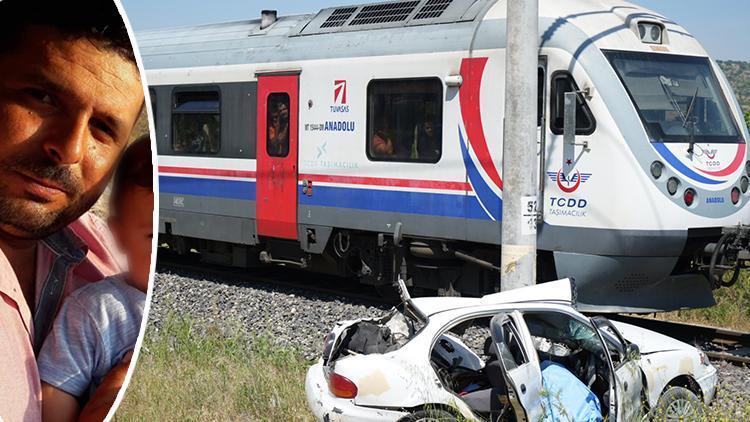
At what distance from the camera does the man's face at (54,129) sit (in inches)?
64.1

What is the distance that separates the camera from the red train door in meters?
13.2

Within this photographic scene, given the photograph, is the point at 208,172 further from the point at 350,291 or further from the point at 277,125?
the point at 350,291

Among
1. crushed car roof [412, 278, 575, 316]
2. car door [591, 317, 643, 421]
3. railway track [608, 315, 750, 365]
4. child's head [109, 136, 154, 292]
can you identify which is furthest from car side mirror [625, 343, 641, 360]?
child's head [109, 136, 154, 292]

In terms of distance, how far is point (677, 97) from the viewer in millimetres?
10977

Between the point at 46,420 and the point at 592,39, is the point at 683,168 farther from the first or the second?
the point at 46,420

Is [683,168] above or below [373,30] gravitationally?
below

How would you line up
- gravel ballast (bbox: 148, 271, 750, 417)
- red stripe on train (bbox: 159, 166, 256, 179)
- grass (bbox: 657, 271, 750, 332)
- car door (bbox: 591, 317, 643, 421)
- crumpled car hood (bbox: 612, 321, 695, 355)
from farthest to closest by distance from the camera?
red stripe on train (bbox: 159, 166, 256, 179)
grass (bbox: 657, 271, 750, 332)
gravel ballast (bbox: 148, 271, 750, 417)
crumpled car hood (bbox: 612, 321, 695, 355)
car door (bbox: 591, 317, 643, 421)

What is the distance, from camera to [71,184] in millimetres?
1673

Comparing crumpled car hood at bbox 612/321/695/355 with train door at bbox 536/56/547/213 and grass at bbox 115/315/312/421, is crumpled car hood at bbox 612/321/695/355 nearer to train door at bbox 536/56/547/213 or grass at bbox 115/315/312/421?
grass at bbox 115/315/312/421

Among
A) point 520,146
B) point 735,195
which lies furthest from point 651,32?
point 520,146

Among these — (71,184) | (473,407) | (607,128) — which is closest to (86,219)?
(71,184)

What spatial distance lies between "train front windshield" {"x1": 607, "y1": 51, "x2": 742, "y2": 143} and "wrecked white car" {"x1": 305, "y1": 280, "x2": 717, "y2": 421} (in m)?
3.50

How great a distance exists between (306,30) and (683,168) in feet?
17.5

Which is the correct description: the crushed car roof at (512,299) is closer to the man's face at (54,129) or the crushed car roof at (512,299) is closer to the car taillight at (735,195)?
the car taillight at (735,195)
